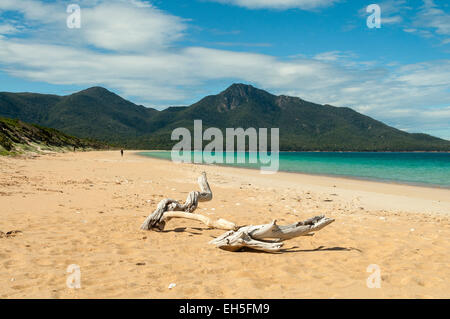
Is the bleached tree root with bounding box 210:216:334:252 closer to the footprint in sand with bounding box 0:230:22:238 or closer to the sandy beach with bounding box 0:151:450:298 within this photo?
the sandy beach with bounding box 0:151:450:298

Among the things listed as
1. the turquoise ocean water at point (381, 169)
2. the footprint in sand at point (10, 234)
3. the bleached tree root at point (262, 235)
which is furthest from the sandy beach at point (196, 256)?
the turquoise ocean water at point (381, 169)

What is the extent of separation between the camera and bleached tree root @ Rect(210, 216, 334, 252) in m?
6.71

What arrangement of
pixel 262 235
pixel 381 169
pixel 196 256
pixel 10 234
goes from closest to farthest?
pixel 196 256 → pixel 262 235 → pixel 10 234 → pixel 381 169

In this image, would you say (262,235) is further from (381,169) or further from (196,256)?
(381,169)

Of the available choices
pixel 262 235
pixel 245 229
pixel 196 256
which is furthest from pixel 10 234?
pixel 262 235

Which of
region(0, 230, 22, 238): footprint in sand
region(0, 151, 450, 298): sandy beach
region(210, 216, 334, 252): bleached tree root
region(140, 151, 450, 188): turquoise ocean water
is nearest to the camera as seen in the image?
region(0, 151, 450, 298): sandy beach

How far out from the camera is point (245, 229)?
7043 millimetres

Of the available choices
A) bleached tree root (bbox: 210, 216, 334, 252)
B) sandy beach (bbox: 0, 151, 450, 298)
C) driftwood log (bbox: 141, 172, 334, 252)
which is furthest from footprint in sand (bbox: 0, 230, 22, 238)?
bleached tree root (bbox: 210, 216, 334, 252)

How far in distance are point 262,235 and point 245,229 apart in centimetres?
39

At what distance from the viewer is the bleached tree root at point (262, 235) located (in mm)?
6715
